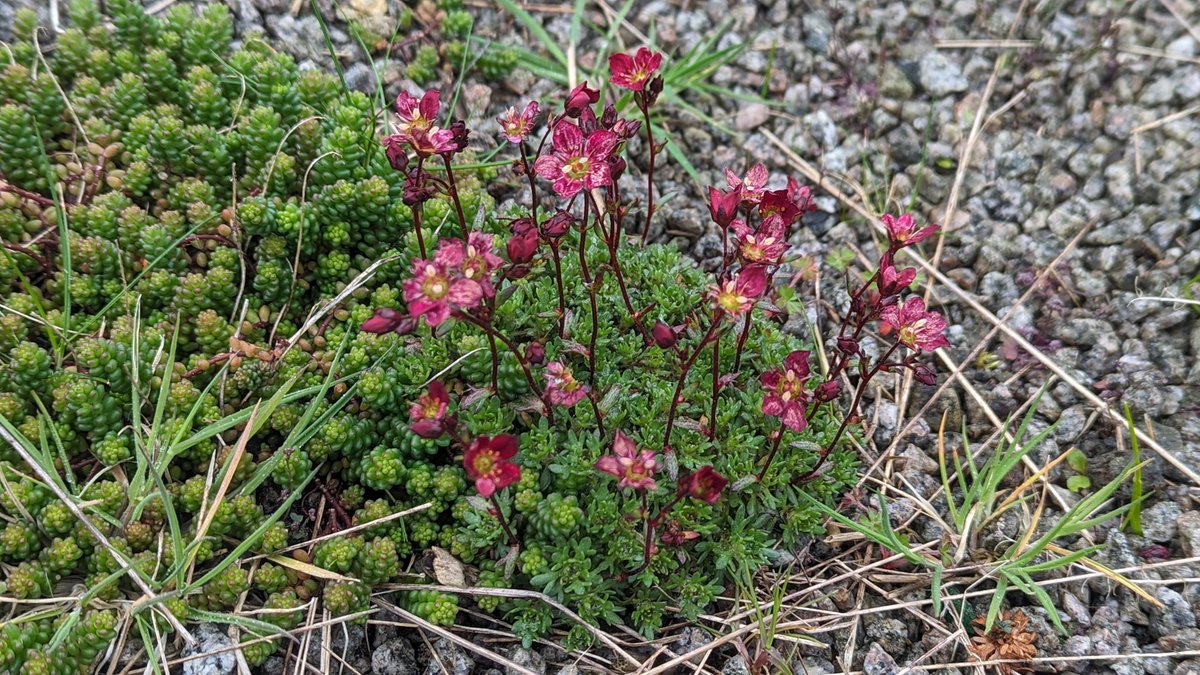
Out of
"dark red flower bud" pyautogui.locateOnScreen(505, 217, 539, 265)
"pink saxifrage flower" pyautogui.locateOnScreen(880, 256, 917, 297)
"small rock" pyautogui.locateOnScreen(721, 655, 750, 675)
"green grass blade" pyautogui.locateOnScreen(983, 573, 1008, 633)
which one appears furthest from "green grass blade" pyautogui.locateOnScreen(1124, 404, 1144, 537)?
"dark red flower bud" pyautogui.locateOnScreen(505, 217, 539, 265)

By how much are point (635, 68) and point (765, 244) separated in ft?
2.61

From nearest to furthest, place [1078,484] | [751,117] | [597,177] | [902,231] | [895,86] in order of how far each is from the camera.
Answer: [597,177], [902,231], [1078,484], [751,117], [895,86]

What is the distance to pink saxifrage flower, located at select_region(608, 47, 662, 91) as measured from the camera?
3.07 m

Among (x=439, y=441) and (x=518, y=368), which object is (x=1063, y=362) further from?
(x=439, y=441)

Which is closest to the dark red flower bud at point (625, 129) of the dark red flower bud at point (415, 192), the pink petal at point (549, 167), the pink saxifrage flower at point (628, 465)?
the pink petal at point (549, 167)

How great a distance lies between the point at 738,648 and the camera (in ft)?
10.7

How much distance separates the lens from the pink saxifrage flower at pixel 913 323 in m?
3.12

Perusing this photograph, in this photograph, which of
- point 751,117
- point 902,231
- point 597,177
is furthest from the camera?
point 751,117

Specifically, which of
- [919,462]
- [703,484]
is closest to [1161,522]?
[919,462]

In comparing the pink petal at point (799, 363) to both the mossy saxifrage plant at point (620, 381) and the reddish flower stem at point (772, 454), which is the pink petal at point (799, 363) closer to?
the mossy saxifrage plant at point (620, 381)

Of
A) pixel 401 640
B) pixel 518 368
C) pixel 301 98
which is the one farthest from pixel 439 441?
pixel 301 98

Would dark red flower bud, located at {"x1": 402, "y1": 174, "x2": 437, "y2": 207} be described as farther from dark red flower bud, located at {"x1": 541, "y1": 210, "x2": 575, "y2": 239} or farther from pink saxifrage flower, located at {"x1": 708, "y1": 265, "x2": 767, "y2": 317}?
pink saxifrage flower, located at {"x1": 708, "y1": 265, "x2": 767, "y2": 317}

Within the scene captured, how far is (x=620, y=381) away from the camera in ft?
12.0

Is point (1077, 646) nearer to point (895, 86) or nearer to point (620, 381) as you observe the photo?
point (620, 381)
